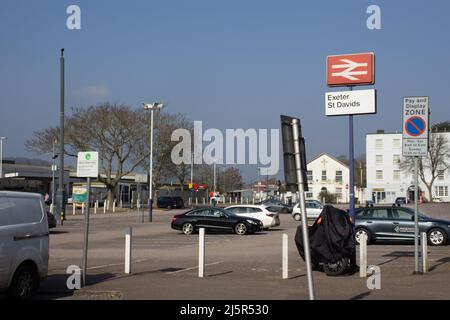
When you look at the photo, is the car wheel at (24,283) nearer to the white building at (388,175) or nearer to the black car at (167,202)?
the black car at (167,202)

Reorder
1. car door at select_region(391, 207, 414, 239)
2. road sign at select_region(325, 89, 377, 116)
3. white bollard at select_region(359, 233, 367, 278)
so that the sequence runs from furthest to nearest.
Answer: car door at select_region(391, 207, 414, 239), road sign at select_region(325, 89, 377, 116), white bollard at select_region(359, 233, 367, 278)

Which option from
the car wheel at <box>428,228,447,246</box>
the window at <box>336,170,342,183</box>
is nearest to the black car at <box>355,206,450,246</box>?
the car wheel at <box>428,228,447,246</box>

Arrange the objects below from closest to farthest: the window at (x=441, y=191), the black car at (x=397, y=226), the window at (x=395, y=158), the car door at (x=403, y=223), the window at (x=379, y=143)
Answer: the car door at (x=403, y=223) → the black car at (x=397, y=226) → the window at (x=441, y=191) → the window at (x=395, y=158) → the window at (x=379, y=143)

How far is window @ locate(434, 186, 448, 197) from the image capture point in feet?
332

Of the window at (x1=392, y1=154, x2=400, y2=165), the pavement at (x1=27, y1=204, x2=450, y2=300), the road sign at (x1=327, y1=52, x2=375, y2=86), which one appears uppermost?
the window at (x1=392, y1=154, x2=400, y2=165)

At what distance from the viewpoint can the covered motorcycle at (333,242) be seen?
14.0 meters

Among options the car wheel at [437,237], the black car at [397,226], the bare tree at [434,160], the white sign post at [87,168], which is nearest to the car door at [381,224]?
the black car at [397,226]

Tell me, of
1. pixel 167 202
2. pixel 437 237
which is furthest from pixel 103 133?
pixel 437 237

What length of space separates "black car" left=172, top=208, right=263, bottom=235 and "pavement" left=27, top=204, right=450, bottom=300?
19.1ft

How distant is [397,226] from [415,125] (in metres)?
8.91

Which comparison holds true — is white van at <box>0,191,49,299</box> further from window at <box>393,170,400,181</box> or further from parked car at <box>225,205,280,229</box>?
window at <box>393,170,400,181</box>

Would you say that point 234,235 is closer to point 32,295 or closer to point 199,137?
point 32,295

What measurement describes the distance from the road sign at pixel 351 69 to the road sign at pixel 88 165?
22.6ft

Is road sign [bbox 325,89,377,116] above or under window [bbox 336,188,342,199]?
above
